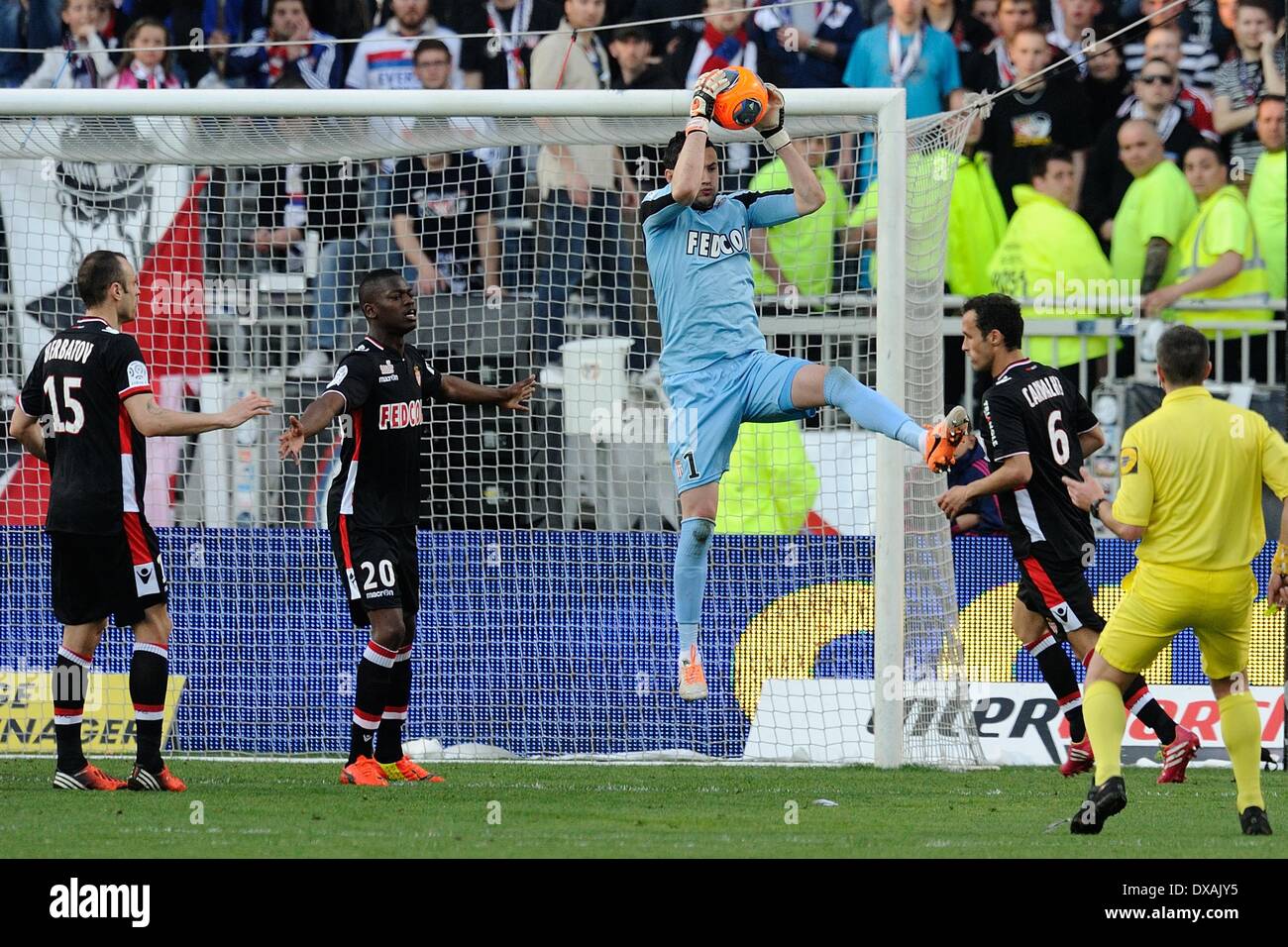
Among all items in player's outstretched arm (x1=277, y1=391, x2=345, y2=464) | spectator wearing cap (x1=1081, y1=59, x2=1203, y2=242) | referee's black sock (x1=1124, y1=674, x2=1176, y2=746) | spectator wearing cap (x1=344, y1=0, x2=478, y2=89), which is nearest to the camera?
player's outstretched arm (x1=277, y1=391, x2=345, y2=464)

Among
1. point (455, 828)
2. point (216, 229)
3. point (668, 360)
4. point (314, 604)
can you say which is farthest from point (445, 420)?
point (455, 828)

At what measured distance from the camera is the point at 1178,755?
30.6 ft

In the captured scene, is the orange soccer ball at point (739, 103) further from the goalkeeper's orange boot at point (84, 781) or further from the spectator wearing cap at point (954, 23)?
the spectator wearing cap at point (954, 23)

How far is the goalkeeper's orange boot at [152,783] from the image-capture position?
8453mm

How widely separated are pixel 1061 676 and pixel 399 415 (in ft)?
13.2

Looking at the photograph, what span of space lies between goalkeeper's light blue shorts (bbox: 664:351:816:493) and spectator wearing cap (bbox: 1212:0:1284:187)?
24.2 ft

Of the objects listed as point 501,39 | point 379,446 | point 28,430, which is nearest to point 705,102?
point 379,446

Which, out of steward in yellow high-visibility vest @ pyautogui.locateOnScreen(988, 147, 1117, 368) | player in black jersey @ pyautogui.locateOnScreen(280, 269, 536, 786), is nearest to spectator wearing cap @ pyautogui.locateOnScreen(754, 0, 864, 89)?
steward in yellow high-visibility vest @ pyautogui.locateOnScreen(988, 147, 1117, 368)

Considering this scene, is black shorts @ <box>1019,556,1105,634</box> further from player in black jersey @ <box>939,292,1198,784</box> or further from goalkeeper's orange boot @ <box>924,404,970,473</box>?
goalkeeper's orange boot @ <box>924,404,970,473</box>

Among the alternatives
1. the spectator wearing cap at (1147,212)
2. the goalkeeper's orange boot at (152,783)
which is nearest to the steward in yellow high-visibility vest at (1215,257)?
the spectator wearing cap at (1147,212)

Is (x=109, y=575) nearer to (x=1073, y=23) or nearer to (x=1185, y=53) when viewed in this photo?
(x=1073, y=23)

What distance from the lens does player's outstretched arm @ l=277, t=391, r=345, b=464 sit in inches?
326

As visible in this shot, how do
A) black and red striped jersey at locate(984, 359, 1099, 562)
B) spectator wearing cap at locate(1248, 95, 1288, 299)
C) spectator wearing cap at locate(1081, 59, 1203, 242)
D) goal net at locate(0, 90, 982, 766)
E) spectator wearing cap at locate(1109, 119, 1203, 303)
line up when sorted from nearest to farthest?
black and red striped jersey at locate(984, 359, 1099, 562)
goal net at locate(0, 90, 982, 766)
spectator wearing cap at locate(1109, 119, 1203, 303)
spectator wearing cap at locate(1248, 95, 1288, 299)
spectator wearing cap at locate(1081, 59, 1203, 242)

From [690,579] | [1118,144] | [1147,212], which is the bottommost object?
[690,579]
